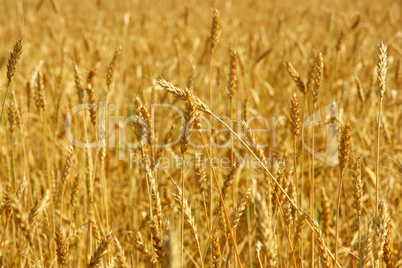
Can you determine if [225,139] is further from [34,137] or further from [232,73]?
[34,137]

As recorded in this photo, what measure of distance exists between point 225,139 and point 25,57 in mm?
3138

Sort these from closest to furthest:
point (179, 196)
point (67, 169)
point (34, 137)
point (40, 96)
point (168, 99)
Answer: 1. point (179, 196)
2. point (67, 169)
3. point (40, 96)
4. point (168, 99)
5. point (34, 137)

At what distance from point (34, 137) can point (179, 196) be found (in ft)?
8.04

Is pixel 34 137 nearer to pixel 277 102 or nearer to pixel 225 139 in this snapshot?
pixel 225 139

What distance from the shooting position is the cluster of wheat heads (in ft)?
3.62

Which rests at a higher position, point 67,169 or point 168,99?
point 168,99

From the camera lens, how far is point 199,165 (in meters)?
1.12

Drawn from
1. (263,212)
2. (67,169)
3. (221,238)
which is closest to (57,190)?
(67,169)

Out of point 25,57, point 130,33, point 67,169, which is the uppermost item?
point 130,33

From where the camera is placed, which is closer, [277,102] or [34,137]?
[34,137]

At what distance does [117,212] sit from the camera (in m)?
2.22

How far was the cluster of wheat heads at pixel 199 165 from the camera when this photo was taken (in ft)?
3.62

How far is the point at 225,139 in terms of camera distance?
8.96 feet

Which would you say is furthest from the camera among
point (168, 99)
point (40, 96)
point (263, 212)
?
point (168, 99)
